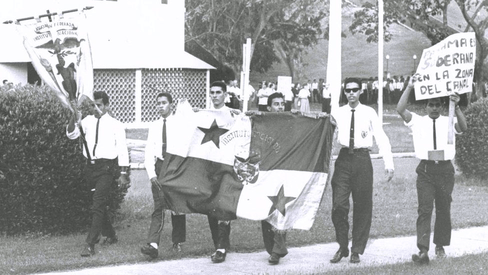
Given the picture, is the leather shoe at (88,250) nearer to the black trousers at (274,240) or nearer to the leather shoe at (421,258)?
the black trousers at (274,240)

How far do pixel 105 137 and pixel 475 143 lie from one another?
8663 mm

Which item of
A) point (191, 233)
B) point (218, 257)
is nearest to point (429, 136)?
point (218, 257)

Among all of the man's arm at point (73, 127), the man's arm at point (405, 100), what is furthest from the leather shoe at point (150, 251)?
the man's arm at point (405, 100)

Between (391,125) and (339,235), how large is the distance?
84.1 feet

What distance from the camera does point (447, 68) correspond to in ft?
30.2

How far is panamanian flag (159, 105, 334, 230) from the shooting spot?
9141mm

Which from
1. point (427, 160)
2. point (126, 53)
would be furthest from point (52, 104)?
point (126, 53)

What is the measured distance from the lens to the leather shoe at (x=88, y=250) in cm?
910

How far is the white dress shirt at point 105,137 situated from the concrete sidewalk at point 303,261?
1.48m

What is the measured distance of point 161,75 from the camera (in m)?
31.8

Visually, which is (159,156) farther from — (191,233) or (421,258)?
(421,258)

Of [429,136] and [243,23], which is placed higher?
[243,23]

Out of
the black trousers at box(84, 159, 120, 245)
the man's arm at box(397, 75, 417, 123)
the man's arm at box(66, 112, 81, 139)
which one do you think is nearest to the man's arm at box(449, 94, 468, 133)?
the man's arm at box(397, 75, 417, 123)

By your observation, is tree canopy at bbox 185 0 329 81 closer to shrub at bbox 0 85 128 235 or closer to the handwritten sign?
shrub at bbox 0 85 128 235
